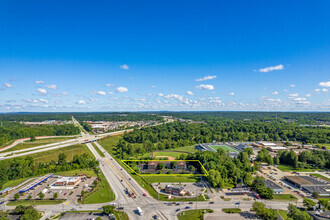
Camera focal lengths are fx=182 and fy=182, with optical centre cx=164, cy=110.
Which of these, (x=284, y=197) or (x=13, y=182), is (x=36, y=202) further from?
(x=284, y=197)

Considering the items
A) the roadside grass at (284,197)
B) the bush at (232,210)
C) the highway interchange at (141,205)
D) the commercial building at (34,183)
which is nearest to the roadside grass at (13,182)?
the commercial building at (34,183)

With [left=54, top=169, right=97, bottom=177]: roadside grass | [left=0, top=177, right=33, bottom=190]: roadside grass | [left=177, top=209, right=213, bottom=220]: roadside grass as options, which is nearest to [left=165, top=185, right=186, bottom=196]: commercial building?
[left=177, top=209, right=213, bottom=220]: roadside grass

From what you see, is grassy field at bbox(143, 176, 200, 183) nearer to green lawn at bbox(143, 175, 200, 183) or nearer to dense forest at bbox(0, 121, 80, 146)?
green lawn at bbox(143, 175, 200, 183)

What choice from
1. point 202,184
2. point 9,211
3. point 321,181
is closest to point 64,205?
point 9,211

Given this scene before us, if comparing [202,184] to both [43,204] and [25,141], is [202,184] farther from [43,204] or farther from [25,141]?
[25,141]

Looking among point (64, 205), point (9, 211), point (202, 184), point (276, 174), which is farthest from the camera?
point (276, 174)

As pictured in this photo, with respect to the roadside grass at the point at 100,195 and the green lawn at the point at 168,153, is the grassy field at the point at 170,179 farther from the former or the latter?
the green lawn at the point at 168,153

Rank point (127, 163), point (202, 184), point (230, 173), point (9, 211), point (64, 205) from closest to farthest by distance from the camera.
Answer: point (9, 211)
point (64, 205)
point (202, 184)
point (230, 173)
point (127, 163)
